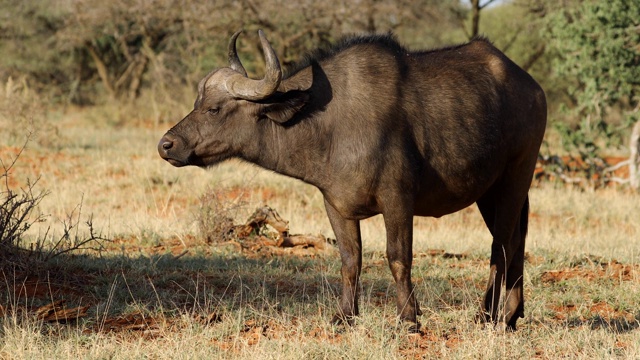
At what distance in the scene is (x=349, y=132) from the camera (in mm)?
5648

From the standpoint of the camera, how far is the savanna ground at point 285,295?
5324mm

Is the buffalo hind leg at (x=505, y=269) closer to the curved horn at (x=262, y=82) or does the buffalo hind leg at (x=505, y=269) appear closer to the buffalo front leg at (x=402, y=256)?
the buffalo front leg at (x=402, y=256)

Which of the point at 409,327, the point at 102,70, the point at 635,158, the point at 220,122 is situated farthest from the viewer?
the point at 102,70

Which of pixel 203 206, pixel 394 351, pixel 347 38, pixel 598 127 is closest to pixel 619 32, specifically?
pixel 598 127

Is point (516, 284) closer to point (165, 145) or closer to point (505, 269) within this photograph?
point (505, 269)

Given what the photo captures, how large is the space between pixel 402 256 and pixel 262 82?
1531 millimetres

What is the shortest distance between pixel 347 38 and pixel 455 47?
0.94m

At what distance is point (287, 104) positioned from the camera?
5.74 meters

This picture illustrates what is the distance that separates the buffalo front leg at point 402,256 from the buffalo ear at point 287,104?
0.96 m

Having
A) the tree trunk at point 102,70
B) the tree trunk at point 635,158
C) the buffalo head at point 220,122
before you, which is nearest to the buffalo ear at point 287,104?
the buffalo head at point 220,122

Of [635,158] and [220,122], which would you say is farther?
[635,158]

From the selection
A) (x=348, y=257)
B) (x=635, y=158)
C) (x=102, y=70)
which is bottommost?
(x=102, y=70)

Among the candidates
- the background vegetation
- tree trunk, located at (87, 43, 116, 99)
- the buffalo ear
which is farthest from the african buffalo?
tree trunk, located at (87, 43, 116, 99)

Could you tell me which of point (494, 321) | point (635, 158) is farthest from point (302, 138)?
point (635, 158)
